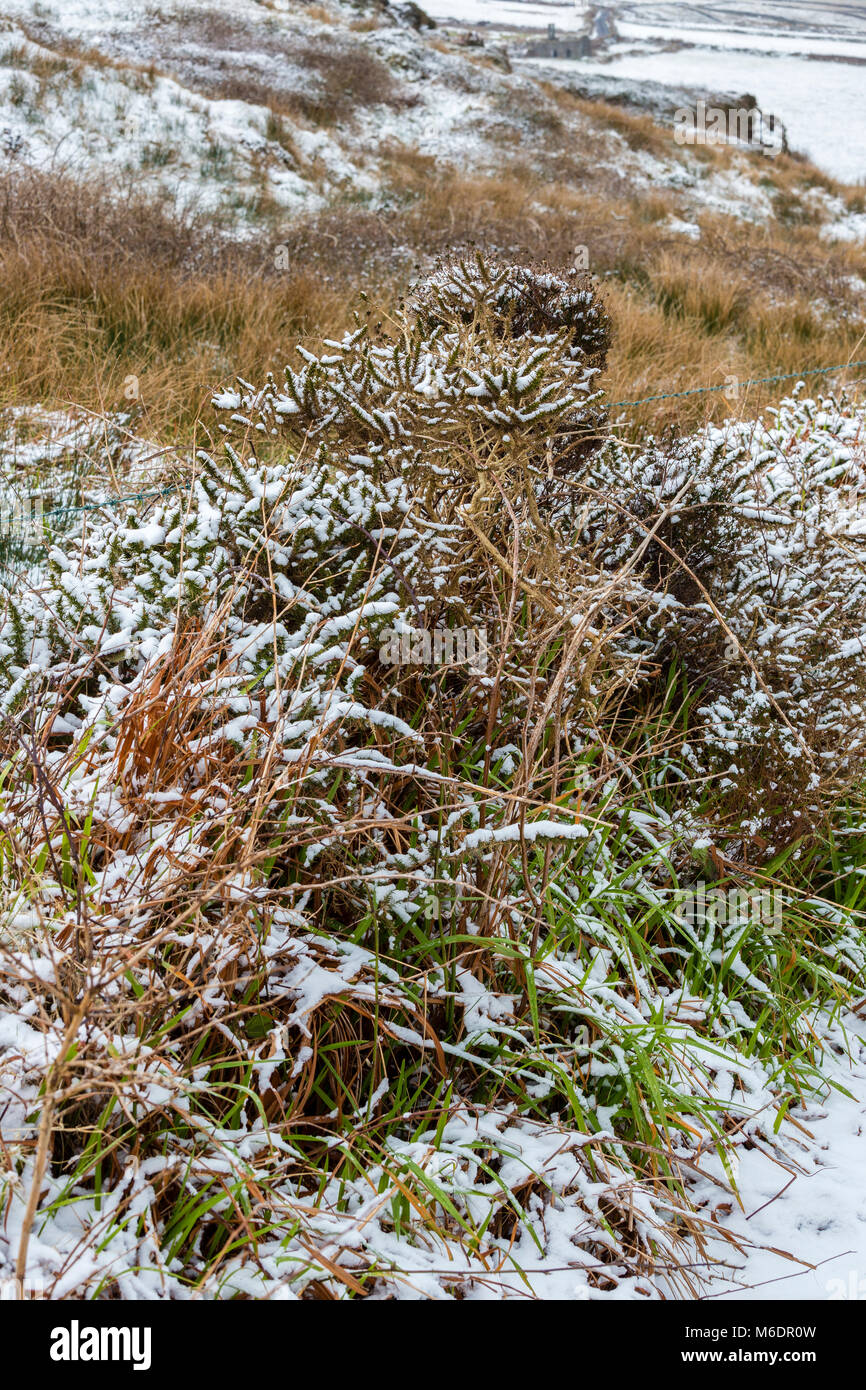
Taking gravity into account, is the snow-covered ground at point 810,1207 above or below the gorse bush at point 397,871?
below

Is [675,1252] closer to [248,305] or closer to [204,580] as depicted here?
[204,580]

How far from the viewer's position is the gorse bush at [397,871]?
133 centimetres

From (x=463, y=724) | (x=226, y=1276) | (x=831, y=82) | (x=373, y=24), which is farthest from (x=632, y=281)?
(x=831, y=82)

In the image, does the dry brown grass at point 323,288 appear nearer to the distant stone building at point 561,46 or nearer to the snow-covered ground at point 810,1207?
the snow-covered ground at point 810,1207

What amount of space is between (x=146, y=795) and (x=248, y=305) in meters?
4.22

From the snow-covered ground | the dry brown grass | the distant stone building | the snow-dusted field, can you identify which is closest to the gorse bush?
the snow-covered ground

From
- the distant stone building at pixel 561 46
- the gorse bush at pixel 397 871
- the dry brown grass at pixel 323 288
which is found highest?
the distant stone building at pixel 561 46

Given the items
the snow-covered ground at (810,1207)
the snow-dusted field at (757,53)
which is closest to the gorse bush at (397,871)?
the snow-covered ground at (810,1207)

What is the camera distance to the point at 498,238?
802 centimetres

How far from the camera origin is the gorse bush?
52.4 inches

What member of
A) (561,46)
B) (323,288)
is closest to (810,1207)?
(323,288)

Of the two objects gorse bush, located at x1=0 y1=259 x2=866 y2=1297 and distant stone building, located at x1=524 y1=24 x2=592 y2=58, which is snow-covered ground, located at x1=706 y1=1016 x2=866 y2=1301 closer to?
gorse bush, located at x1=0 y1=259 x2=866 y2=1297

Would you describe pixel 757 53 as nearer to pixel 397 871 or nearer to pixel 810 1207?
pixel 397 871

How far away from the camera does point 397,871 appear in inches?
68.0
